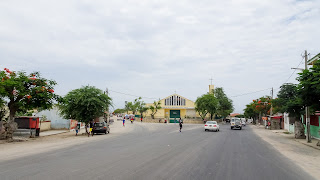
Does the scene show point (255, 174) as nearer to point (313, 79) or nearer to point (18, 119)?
point (313, 79)

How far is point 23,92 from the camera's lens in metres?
20.4

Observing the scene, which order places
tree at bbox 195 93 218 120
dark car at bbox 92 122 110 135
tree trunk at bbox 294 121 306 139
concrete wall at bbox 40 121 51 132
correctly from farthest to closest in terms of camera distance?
tree at bbox 195 93 218 120, concrete wall at bbox 40 121 51 132, dark car at bbox 92 122 110 135, tree trunk at bbox 294 121 306 139

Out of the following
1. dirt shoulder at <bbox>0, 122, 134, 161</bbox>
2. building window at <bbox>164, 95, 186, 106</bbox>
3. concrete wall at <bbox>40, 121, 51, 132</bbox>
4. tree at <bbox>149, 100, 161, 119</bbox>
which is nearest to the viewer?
dirt shoulder at <bbox>0, 122, 134, 161</bbox>

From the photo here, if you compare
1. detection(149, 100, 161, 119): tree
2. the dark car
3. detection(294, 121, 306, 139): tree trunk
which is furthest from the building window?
detection(294, 121, 306, 139): tree trunk

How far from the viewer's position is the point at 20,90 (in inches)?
794

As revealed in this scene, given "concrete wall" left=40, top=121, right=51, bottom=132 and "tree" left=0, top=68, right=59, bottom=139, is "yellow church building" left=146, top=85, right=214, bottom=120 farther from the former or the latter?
"tree" left=0, top=68, right=59, bottom=139

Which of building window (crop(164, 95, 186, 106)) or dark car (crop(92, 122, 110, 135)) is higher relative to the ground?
building window (crop(164, 95, 186, 106))

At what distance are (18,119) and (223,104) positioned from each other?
281 ft

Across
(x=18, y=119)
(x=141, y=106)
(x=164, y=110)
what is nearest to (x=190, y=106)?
(x=164, y=110)

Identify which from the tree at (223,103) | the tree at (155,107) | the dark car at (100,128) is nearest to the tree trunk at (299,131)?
the dark car at (100,128)

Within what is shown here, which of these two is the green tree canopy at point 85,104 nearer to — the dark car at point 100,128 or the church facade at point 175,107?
the dark car at point 100,128

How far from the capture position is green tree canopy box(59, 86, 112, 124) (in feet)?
92.0

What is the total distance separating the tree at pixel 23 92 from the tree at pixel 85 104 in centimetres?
561

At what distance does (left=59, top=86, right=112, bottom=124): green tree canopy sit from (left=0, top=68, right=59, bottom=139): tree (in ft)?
18.4
